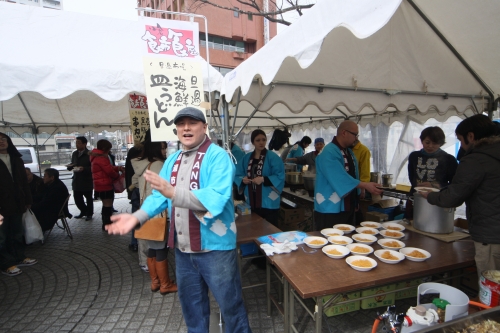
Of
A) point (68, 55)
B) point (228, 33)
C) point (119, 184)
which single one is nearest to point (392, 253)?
point (68, 55)

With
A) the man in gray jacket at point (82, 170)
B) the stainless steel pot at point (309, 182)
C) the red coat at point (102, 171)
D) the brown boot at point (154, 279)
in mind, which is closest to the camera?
the brown boot at point (154, 279)


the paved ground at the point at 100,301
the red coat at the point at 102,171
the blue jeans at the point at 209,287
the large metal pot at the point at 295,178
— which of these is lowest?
the paved ground at the point at 100,301

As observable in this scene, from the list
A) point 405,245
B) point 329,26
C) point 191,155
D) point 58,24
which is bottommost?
point 405,245

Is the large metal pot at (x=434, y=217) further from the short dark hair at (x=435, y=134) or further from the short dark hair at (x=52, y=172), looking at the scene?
the short dark hair at (x=52, y=172)

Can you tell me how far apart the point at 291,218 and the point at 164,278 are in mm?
2616

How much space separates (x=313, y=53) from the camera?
6.07 feet

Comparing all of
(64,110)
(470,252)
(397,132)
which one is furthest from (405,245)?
(64,110)

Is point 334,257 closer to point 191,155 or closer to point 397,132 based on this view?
point 191,155

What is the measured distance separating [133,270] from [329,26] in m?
4.03

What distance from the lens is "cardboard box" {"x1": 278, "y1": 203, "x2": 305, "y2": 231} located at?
4.91m

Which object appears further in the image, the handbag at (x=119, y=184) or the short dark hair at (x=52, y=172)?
the handbag at (x=119, y=184)

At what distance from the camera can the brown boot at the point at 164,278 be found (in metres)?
3.10

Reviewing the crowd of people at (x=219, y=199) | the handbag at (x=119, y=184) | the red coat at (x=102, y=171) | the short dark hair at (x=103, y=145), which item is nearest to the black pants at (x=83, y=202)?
the handbag at (x=119, y=184)

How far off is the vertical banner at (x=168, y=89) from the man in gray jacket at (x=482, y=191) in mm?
2334
